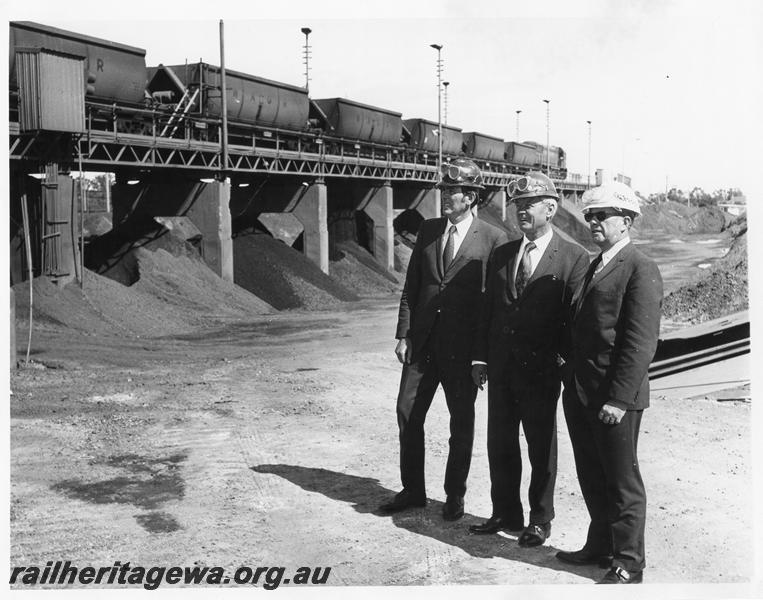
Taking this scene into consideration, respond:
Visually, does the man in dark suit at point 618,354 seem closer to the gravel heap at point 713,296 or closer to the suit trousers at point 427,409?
the suit trousers at point 427,409

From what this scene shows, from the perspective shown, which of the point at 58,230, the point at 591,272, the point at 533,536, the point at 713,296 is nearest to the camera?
the point at 591,272

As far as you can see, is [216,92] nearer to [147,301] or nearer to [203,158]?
[203,158]

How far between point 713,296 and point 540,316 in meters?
13.5

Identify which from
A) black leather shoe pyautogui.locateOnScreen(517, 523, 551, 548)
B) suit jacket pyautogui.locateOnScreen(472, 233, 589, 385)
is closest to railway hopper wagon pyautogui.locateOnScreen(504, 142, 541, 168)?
suit jacket pyautogui.locateOnScreen(472, 233, 589, 385)

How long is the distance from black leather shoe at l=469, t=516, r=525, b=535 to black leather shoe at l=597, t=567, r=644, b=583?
0.90 meters

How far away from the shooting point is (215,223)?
79.8 feet

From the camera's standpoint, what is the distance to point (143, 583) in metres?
5.39

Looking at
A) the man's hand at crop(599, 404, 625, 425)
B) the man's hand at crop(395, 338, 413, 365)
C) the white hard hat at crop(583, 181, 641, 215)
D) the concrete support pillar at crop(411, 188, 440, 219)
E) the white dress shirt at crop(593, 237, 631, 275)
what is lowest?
the man's hand at crop(599, 404, 625, 425)

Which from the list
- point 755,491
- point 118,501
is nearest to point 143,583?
point 118,501

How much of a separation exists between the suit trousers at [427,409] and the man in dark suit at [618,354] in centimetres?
110

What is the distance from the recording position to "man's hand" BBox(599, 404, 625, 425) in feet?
16.1

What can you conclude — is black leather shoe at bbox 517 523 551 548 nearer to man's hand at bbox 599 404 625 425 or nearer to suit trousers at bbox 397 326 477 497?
suit trousers at bbox 397 326 477 497

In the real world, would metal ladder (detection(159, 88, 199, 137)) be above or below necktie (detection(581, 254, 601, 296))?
above

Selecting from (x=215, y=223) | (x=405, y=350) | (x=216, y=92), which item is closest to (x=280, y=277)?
(x=215, y=223)
